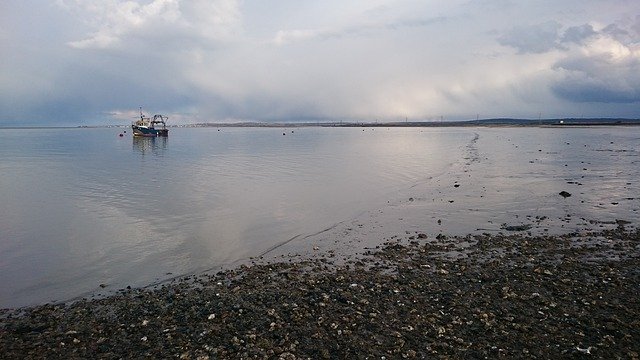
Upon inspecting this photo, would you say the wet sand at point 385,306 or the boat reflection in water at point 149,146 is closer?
the wet sand at point 385,306

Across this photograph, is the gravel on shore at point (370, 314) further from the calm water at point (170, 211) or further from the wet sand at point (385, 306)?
the calm water at point (170, 211)

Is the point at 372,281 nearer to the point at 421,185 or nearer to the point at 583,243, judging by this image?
the point at 583,243

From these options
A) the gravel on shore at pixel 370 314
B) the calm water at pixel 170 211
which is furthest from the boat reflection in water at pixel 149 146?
the gravel on shore at pixel 370 314

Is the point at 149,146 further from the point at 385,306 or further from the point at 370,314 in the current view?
the point at 370,314

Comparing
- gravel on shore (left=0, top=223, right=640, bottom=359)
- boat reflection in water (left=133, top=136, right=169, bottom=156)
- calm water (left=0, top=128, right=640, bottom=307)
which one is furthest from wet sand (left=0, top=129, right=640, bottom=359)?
boat reflection in water (left=133, top=136, right=169, bottom=156)

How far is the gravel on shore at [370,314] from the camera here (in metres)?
9.48

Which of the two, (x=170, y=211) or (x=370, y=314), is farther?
(x=170, y=211)

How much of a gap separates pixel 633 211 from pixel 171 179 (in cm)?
3901

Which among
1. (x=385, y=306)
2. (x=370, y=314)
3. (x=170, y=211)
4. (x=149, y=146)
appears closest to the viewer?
(x=370, y=314)

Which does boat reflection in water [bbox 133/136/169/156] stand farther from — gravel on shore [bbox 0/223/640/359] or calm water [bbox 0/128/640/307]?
gravel on shore [bbox 0/223/640/359]

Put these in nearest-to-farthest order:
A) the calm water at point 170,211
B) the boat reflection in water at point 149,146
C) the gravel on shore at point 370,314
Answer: the gravel on shore at point 370,314
the calm water at point 170,211
the boat reflection in water at point 149,146

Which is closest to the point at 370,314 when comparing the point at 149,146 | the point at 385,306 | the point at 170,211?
the point at 385,306

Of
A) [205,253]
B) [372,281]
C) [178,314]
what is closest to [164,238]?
[205,253]

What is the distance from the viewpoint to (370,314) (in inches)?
434
